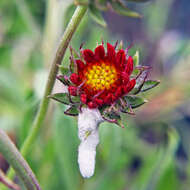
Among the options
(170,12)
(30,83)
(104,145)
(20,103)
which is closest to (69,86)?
(104,145)

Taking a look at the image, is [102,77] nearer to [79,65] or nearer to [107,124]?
[79,65]

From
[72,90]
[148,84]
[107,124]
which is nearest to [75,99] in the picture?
[72,90]

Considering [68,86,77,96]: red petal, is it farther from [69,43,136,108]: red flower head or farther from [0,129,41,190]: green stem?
[0,129,41,190]: green stem

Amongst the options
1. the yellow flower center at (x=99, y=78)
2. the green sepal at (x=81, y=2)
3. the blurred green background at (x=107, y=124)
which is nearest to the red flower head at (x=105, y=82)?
the yellow flower center at (x=99, y=78)

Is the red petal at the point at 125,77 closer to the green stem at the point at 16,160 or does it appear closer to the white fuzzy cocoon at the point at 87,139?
the white fuzzy cocoon at the point at 87,139

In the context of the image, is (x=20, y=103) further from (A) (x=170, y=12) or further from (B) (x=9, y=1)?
(A) (x=170, y=12)

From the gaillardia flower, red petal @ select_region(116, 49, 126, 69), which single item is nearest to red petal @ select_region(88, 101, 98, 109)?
the gaillardia flower
